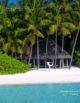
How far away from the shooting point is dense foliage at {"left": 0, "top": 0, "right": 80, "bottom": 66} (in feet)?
119

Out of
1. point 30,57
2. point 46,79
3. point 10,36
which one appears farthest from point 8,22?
point 46,79

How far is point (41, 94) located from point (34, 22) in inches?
602

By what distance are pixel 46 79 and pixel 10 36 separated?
1012 centimetres

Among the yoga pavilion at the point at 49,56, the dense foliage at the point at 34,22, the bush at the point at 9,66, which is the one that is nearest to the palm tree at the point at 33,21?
the dense foliage at the point at 34,22

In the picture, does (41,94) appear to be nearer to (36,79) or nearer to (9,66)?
(36,79)

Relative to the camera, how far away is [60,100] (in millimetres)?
19281

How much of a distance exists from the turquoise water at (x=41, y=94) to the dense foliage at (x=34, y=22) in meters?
11.4

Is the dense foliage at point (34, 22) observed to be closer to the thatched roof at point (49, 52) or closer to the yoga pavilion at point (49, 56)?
the yoga pavilion at point (49, 56)

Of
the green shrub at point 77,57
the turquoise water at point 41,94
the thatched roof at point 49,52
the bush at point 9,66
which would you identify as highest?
the turquoise water at point 41,94

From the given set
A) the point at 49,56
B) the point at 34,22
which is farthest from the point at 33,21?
the point at 49,56

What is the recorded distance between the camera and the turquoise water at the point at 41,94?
63.8 ft

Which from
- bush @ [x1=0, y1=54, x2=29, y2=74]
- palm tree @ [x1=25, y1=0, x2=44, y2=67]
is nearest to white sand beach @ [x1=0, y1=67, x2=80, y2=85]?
bush @ [x1=0, y1=54, x2=29, y2=74]

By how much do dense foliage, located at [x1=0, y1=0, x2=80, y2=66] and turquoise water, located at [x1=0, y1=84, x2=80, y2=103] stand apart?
11352mm

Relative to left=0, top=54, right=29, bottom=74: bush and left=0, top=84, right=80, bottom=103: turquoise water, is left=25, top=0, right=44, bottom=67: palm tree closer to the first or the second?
left=0, top=54, right=29, bottom=74: bush
